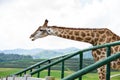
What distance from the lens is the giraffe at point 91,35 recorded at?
9752 mm

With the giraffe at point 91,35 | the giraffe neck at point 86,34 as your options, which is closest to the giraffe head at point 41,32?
the giraffe at point 91,35

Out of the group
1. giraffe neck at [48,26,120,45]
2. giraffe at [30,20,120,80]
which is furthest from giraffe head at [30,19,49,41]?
giraffe neck at [48,26,120,45]


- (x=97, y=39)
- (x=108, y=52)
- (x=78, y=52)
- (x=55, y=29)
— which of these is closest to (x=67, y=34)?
(x=55, y=29)

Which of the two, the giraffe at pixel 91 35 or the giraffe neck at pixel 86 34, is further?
the giraffe neck at pixel 86 34

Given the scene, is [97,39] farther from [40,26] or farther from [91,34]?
[40,26]

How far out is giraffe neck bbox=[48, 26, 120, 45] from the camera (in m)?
10.1

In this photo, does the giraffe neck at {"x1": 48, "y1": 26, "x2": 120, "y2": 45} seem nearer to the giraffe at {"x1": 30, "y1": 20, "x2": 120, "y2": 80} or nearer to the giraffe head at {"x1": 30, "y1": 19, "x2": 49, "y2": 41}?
the giraffe at {"x1": 30, "y1": 20, "x2": 120, "y2": 80}

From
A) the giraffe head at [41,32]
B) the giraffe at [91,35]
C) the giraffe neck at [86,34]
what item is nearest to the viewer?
the giraffe at [91,35]

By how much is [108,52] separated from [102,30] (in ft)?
18.5

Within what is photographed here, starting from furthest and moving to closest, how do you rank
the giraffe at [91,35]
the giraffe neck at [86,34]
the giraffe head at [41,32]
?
the giraffe head at [41,32] → the giraffe neck at [86,34] → the giraffe at [91,35]

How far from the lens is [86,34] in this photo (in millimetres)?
10750

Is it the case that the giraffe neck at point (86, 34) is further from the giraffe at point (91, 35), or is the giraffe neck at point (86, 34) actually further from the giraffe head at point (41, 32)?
the giraffe head at point (41, 32)

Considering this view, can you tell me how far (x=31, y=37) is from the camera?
11969 millimetres

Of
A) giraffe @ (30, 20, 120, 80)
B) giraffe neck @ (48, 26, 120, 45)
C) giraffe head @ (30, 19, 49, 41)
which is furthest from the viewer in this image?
giraffe head @ (30, 19, 49, 41)
